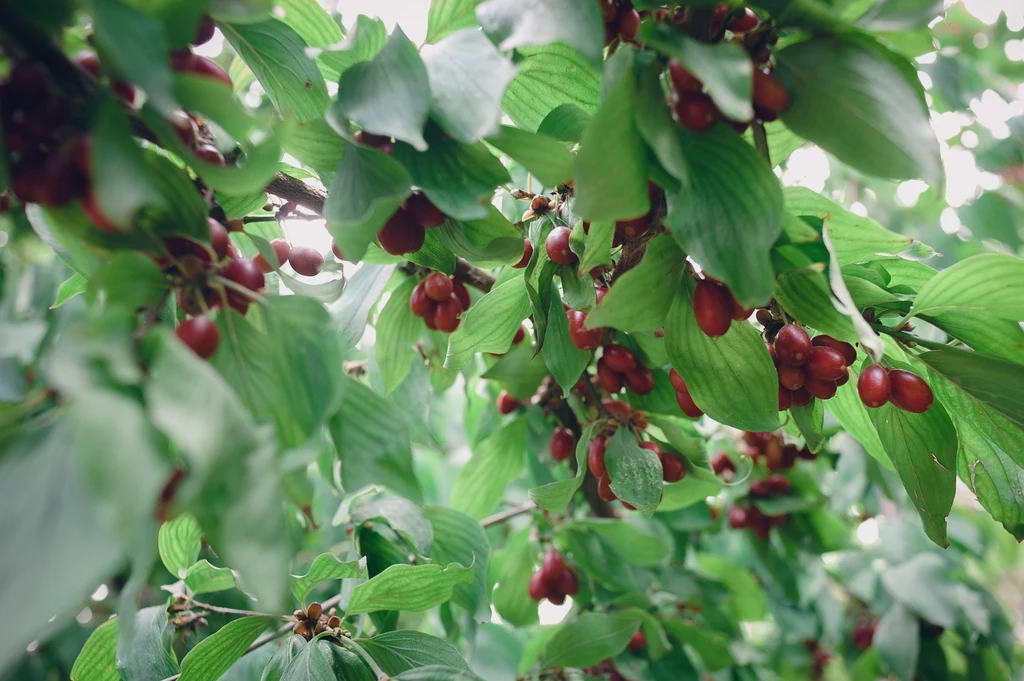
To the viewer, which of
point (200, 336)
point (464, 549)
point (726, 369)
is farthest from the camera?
point (464, 549)

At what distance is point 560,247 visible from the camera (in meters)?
0.70

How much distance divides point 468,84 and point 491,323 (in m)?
0.35

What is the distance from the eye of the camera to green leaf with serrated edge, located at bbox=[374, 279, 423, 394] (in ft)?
3.14

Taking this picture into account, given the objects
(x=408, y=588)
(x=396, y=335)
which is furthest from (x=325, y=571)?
(x=396, y=335)

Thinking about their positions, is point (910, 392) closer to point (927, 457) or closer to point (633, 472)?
point (927, 457)

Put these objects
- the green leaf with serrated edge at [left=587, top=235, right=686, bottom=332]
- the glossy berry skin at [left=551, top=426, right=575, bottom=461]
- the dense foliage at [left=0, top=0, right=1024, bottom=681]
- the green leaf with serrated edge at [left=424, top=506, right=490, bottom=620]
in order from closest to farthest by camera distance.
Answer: the dense foliage at [left=0, top=0, right=1024, bottom=681]
the green leaf with serrated edge at [left=587, top=235, right=686, bottom=332]
the green leaf with serrated edge at [left=424, top=506, right=490, bottom=620]
the glossy berry skin at [left=551, top=426, right=575, bottom=461]

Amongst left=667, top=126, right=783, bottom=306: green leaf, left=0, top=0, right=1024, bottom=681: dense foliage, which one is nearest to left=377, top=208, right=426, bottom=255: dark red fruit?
left=0, top=0, right=1024, bottom=681: dense foliage

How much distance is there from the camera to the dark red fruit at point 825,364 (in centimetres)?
62

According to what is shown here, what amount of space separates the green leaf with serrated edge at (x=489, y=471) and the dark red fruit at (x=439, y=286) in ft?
1.24

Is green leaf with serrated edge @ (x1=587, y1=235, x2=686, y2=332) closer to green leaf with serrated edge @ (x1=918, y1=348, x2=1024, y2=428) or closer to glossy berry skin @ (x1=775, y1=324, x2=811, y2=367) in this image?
glossy berry skin @ (x1=775, y1=324, x2=811, y2=367)

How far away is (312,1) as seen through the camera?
679 mm

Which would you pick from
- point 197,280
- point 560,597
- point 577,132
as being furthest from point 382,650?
point 577,132

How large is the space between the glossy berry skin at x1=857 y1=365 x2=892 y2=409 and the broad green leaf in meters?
0.71

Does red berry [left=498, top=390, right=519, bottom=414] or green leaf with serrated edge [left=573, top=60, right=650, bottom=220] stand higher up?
green leaf with serrated edge [left=573, top=60, right=650, bottom=220]
